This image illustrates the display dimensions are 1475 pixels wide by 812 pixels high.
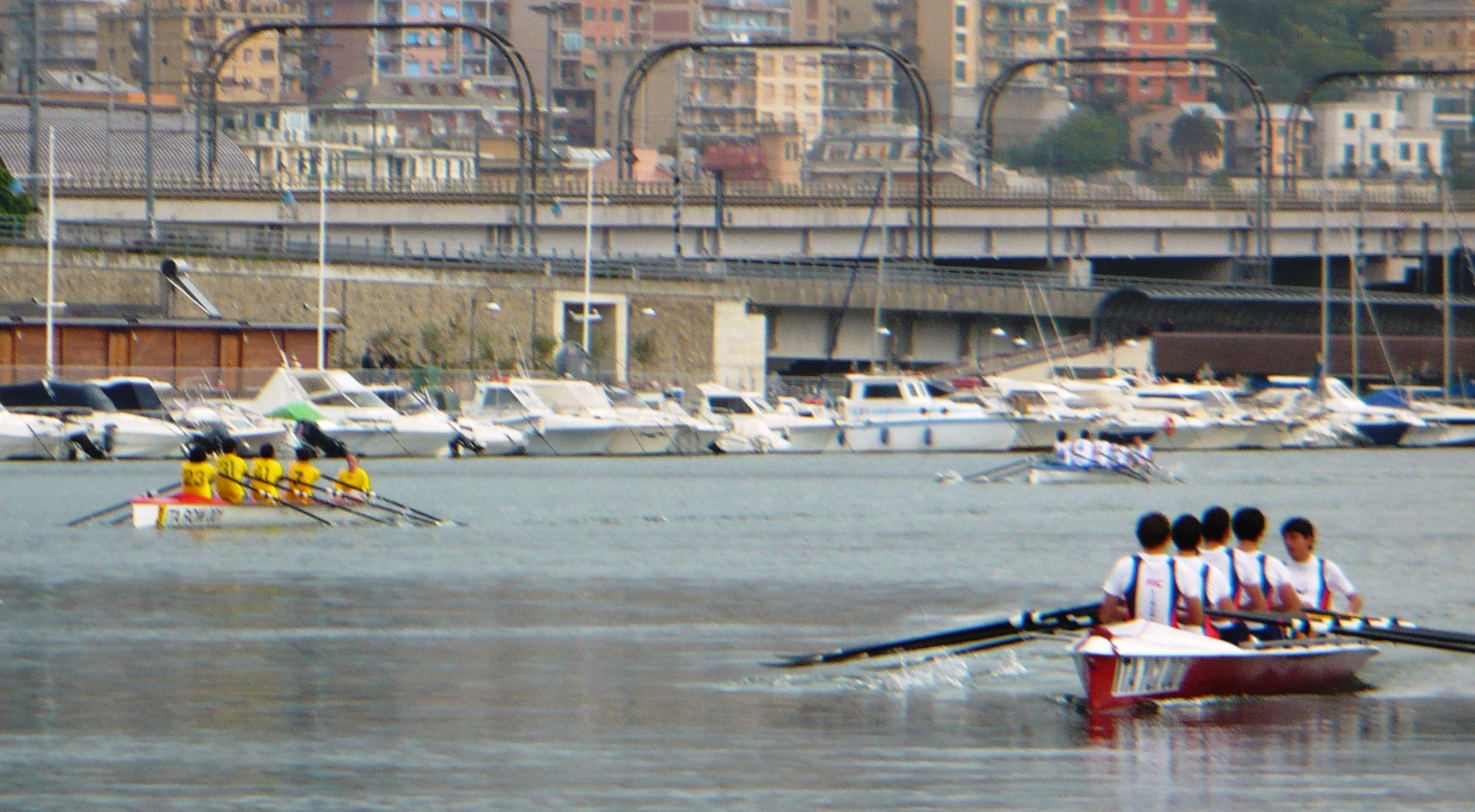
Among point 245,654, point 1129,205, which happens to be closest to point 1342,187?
point 1129,205

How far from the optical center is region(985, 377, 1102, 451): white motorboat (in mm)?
67875

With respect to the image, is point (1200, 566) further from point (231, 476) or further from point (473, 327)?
point (473, 327)

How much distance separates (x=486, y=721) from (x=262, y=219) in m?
80.2

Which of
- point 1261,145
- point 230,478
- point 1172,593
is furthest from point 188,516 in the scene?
point 1261,145

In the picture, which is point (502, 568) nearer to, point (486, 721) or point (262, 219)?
point (486, 721)

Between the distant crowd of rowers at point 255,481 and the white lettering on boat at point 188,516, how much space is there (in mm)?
177

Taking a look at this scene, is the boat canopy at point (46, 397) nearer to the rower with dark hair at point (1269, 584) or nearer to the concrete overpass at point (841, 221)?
the concrete overpass at point (841, 221)

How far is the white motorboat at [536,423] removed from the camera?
61844 mm

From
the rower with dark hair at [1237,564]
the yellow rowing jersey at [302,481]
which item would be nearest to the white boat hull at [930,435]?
the yellow rowing jersey at [302,481]

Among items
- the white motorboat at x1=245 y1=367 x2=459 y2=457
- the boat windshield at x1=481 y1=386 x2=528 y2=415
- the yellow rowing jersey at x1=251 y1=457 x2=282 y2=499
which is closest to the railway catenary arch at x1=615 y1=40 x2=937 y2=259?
the boat windshield at x1=481 y1=386 x2=528 y2=415

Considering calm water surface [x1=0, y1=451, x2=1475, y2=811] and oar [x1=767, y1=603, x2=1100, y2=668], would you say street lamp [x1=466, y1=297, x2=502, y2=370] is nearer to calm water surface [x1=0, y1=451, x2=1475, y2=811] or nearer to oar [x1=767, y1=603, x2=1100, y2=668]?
calm water surface [x1=0, y1=451, x2=1475, y2=811]

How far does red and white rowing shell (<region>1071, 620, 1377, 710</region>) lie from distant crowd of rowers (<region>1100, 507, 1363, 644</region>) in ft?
0.61

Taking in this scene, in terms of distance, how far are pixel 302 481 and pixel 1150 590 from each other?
2067cm

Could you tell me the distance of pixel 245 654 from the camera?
2338cm
